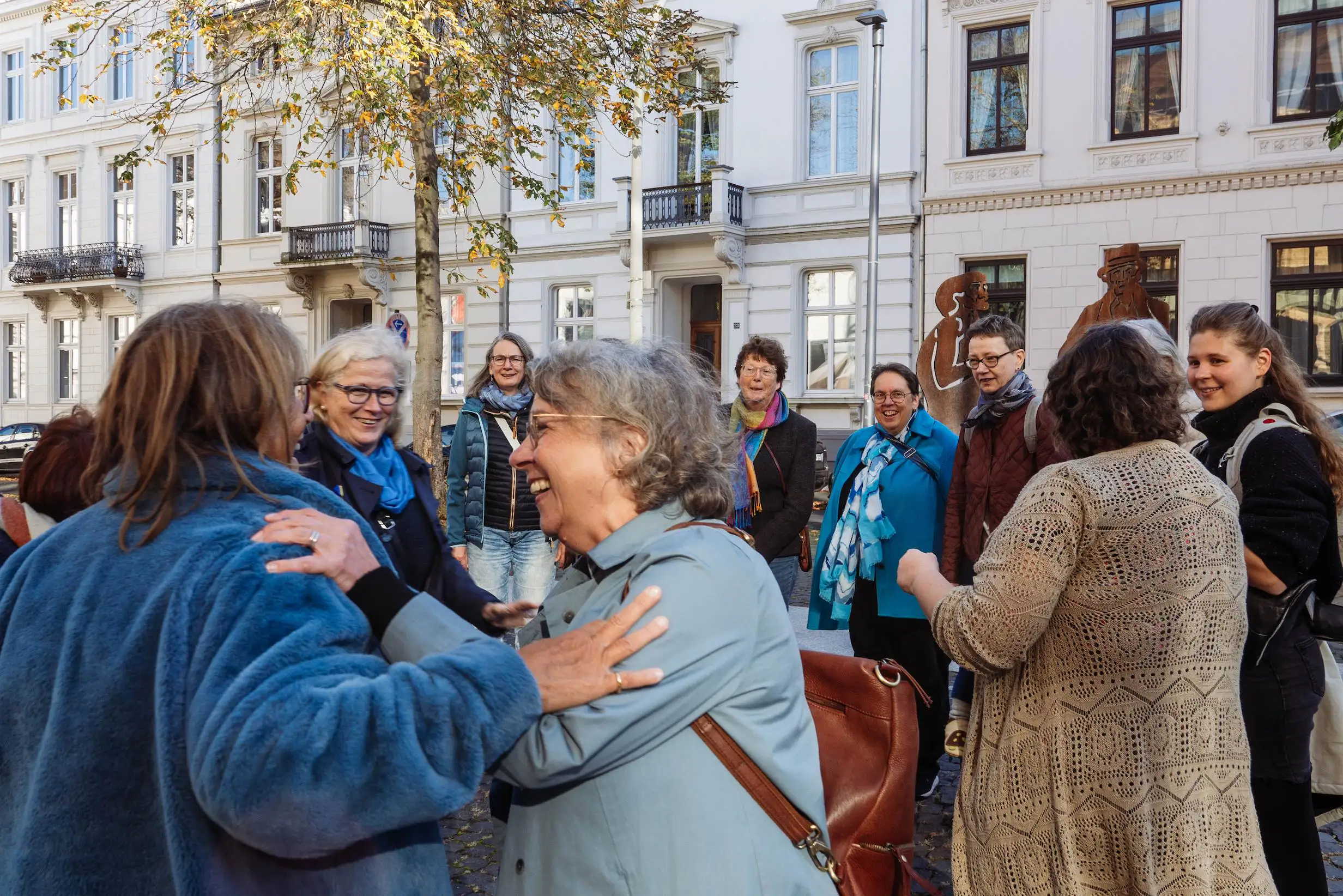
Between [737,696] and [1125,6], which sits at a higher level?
[1125,6]

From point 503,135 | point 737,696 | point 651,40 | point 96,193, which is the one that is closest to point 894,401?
point 737,696

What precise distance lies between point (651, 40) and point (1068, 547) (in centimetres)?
1355

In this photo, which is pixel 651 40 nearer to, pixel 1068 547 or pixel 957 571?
pixel 957 571

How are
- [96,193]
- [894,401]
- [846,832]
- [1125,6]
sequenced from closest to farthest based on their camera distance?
[846,832] → [894,401] → [1125,6] → [96,193]

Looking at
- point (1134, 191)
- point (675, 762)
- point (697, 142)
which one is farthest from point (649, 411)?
point (697, 142)

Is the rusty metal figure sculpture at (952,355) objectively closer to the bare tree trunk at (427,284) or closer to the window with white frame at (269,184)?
the bare tree trunk at (427,284)

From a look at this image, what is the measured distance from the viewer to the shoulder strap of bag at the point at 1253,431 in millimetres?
3113

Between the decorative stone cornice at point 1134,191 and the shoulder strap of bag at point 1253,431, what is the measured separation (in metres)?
16.7

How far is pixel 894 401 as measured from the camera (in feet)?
17.5

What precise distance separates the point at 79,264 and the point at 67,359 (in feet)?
9.53

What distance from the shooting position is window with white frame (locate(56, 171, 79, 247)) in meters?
31.7

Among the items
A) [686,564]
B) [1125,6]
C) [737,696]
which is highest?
[1125,6]

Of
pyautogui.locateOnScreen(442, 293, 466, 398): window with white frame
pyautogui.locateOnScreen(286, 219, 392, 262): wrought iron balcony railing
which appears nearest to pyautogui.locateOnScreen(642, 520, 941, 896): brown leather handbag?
pyautogui.locateOnScreen(442, 293, 466, 398): window with white frame

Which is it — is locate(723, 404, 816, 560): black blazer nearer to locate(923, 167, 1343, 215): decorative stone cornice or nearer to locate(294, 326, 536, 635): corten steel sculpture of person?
locate(294, 326, 536, 635): corten steel sculpture of person
